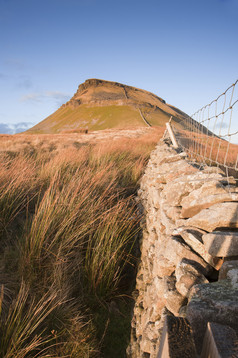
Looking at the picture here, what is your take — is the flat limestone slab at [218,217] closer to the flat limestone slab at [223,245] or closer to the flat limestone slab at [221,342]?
the flat limestone slab at [223,245]

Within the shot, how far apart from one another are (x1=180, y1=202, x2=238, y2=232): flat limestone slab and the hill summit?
53457 mm

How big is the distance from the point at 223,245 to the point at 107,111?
8065cm

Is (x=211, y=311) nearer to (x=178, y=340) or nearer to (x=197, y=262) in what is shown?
(x=178, y=340)

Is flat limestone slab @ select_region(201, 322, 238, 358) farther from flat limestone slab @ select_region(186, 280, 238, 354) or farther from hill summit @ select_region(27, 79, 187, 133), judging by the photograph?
hill summit @ select_region(27, 79, 187, 133)

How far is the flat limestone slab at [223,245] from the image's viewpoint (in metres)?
1.25

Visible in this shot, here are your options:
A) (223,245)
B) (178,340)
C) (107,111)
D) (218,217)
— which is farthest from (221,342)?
(107,111)

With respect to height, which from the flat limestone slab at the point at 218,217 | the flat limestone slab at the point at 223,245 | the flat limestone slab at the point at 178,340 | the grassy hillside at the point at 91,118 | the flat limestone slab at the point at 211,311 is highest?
the grassy hillside at the point at 91,118

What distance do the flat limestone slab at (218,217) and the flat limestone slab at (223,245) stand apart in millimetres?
173

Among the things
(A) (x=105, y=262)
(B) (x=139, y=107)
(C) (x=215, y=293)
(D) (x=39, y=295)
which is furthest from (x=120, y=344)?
(B) (x=139, y=107)

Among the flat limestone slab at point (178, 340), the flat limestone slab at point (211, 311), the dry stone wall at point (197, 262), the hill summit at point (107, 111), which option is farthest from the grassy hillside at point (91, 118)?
the flat limestone slab at point (178, 340)

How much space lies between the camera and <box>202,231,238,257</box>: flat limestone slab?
1248 mm

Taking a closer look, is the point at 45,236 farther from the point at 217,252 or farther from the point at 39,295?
the point at 217,252

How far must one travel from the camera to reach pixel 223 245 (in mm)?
1257

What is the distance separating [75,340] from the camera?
6.23ft
